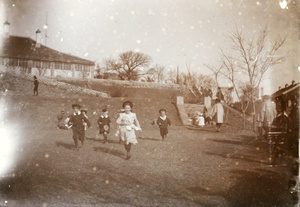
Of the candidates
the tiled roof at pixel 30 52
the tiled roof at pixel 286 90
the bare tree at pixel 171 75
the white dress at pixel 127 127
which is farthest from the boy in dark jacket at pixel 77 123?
the tiled roof at pixel 286 90

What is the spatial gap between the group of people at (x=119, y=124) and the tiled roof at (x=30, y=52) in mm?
581

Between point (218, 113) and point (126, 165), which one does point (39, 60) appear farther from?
point (218, 113)

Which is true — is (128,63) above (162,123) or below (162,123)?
above

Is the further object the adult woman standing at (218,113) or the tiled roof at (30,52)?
the adult woman standing at (218,113)

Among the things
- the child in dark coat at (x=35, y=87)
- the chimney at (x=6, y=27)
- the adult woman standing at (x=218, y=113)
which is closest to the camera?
the child in dark coat at (x=35, y=87)

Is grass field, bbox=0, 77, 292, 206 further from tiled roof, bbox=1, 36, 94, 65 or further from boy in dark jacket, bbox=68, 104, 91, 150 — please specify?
tiled roof, bbox=1, 36, 94, 65

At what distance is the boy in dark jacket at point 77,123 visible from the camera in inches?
110

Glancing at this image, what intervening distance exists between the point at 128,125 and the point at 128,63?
74cm

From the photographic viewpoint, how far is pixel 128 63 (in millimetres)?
2973

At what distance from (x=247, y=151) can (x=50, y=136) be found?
227 cm

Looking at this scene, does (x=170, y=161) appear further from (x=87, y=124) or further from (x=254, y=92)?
(x=254, y=92)

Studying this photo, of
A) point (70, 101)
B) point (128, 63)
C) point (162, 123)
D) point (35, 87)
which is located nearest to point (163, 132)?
point (162, 123)

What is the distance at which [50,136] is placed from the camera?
9.14 ft

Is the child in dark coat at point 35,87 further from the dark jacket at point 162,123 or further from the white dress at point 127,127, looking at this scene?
the dark jacket at point 162,123
